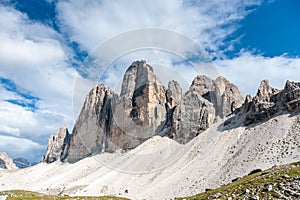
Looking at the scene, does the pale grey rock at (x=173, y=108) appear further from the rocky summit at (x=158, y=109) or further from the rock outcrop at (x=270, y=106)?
the rock outcrop at (x=270, y=106)

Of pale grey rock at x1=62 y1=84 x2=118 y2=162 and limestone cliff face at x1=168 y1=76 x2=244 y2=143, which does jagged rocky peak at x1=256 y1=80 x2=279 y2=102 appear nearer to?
limestone cliff face at x1=168 y1=76 x2=244 y2=143

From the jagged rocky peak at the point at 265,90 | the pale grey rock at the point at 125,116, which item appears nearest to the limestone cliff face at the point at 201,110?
the pale grey rock at the point at 125,116

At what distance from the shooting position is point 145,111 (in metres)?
144

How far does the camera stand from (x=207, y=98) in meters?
133

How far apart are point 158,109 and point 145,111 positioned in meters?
7.02

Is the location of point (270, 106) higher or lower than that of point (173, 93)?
lower

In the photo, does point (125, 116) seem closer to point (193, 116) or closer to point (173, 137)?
point (173, 137)

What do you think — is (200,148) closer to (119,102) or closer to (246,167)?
(246,167)

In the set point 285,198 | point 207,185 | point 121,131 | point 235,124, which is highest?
point 121,131

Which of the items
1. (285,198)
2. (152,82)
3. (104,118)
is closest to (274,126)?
(285,198)

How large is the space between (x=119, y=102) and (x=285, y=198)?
141 meters

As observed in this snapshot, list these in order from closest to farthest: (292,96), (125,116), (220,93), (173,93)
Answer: (292,96), (220,93), (125,116), (173,93)

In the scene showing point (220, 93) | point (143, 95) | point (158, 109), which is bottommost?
point (158, 109)

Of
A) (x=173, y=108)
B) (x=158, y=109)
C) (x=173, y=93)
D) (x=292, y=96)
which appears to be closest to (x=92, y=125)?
(x=158, y=109)
